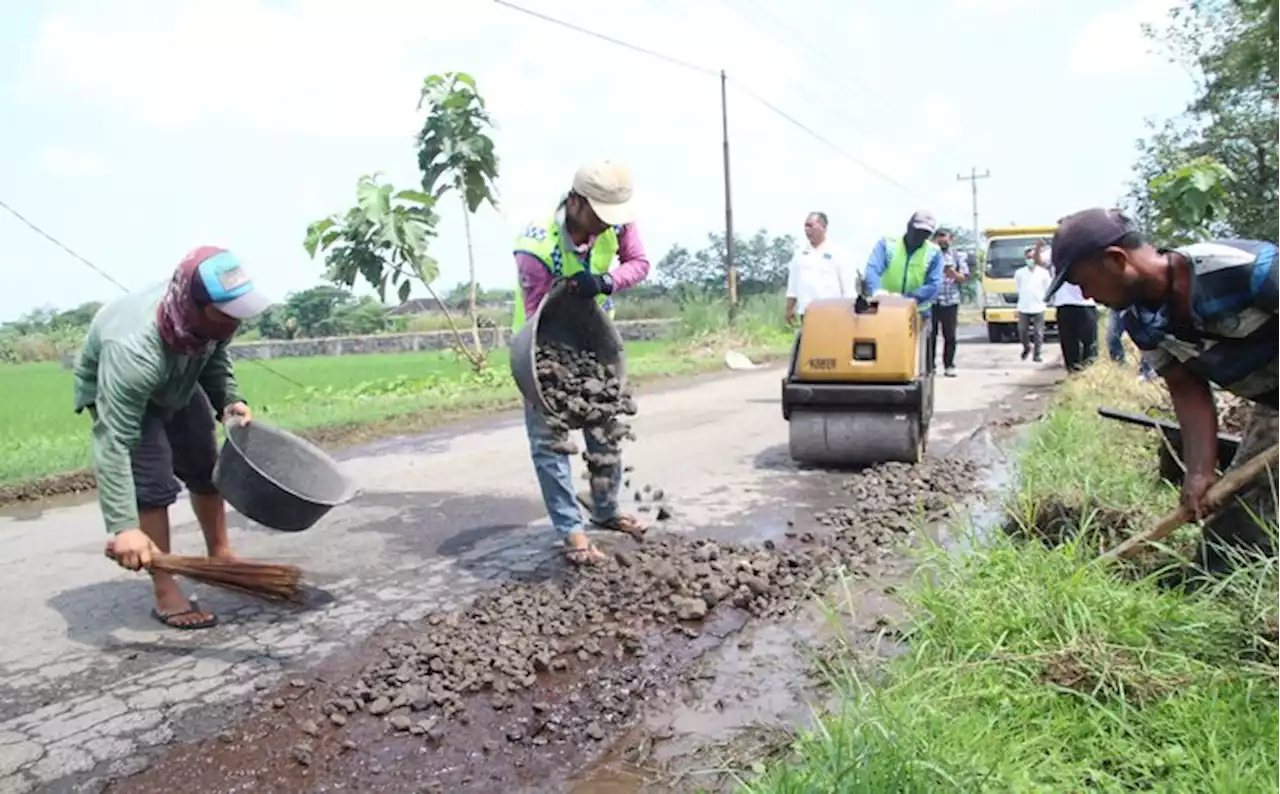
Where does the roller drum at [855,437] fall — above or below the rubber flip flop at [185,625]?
above

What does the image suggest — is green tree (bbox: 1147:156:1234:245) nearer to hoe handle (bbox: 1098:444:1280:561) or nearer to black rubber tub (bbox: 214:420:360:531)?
hoe handle (bbox: 1098:444:1280:561)

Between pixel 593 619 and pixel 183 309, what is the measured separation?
1.88 metres

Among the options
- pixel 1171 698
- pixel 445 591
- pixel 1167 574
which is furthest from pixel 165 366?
pixel 1167 574

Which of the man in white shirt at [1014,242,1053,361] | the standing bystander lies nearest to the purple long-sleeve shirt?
the standing bystander

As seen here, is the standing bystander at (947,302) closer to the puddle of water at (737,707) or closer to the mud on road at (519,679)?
the mud on road at (519,679)

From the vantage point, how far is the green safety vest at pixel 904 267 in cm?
770

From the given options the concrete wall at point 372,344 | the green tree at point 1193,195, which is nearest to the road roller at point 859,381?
the green tree at point 1193,195

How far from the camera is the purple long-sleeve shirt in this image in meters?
4.38

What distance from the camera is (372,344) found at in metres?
28.2

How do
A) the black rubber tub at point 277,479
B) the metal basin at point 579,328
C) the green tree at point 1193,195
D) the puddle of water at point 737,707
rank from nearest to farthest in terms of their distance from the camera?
the puddle of water at point 737,707, the black rubber tub at point 277,479, the metal basin at point 579,328, the green tree at point 1193,195

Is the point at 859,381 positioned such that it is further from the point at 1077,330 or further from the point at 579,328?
the point at 1077,330

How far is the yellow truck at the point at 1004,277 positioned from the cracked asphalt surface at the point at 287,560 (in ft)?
39.4

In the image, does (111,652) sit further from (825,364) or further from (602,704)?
(825,364)

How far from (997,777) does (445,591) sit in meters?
2.56
